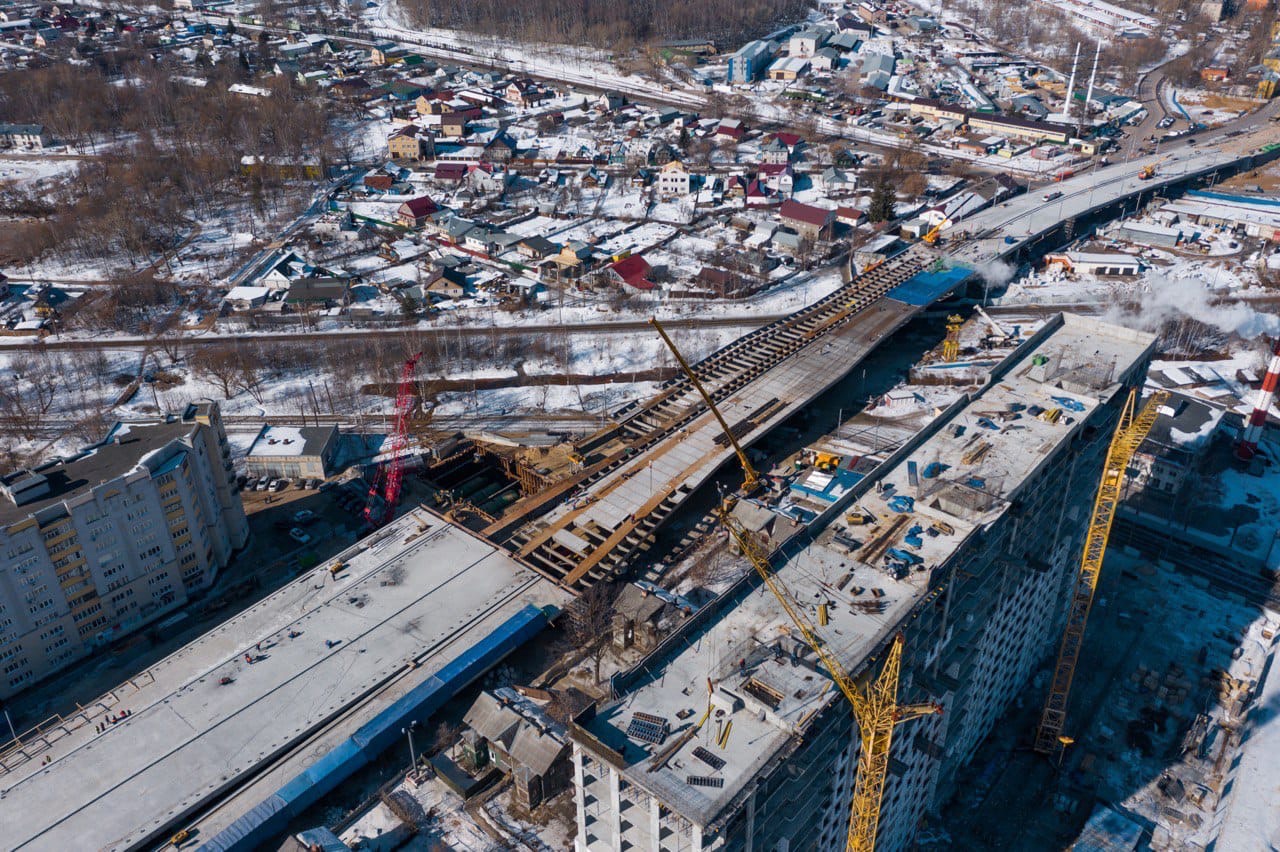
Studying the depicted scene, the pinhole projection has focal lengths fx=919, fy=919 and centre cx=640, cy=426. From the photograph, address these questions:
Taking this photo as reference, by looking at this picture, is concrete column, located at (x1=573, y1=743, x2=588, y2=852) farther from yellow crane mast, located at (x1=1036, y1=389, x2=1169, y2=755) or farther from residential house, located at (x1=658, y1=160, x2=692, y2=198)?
residential house, located at (x1=658, y1=160, x2=692, y2=198)

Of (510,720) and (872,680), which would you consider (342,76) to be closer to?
(510,720)

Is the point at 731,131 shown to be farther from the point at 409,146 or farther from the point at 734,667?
the point at 734,667

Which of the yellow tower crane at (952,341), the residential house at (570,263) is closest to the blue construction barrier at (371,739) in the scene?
the yellow tower crane at (952,341)

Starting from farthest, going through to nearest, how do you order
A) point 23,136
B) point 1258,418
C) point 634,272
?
point 23,136, point 634,272, point 1258,418

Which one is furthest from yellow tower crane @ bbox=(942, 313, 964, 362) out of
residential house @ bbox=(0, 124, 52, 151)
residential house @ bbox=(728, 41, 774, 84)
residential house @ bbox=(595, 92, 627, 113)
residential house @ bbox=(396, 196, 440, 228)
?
residential house @ bbox=(0, 124, 52, 151)

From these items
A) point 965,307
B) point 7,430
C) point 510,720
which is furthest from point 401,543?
point 965,307

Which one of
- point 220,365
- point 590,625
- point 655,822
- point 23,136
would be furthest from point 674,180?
point 655,822

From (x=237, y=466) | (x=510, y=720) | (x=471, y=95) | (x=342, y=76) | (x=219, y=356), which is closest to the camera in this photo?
(x=510, y=720)
